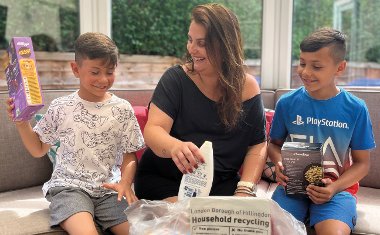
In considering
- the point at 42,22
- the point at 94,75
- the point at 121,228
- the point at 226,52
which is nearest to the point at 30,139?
the point at 94,75

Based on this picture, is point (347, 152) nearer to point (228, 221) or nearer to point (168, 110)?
point (168, 110)

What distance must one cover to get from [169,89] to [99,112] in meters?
0.28

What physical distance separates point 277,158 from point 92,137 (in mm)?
691

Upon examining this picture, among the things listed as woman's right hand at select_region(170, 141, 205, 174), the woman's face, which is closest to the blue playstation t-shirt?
the woman's face

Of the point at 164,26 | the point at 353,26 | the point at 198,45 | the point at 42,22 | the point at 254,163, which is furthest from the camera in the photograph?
the point at 164,26

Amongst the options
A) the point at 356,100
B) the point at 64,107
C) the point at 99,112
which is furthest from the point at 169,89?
the point at 356,100

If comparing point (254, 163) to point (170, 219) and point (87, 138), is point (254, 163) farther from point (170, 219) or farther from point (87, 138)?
point (87, 138)

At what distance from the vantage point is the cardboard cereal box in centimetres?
134

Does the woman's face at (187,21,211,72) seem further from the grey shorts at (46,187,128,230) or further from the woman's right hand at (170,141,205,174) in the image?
the grey shorts at (46,187,128,230)

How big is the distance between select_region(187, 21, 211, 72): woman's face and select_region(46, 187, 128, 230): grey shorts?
573 millimetres

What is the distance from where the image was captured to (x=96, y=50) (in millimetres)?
1490

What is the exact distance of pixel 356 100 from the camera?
1557 mm

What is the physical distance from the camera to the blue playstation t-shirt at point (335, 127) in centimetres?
153

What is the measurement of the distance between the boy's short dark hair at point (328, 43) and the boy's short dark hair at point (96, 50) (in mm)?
691
